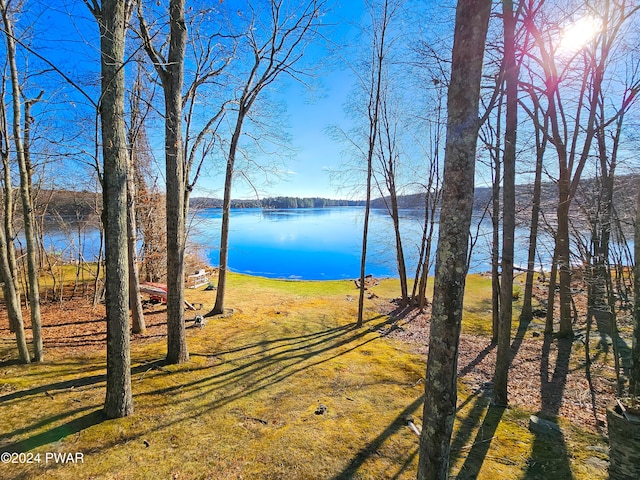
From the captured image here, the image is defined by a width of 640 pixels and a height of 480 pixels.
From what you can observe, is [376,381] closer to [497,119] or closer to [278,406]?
[278,406]

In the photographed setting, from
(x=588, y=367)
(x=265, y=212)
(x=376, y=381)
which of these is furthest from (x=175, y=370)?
(x=588, y=367)

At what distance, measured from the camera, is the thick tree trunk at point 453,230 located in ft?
5.86

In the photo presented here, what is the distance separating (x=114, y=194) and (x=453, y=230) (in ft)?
10.8

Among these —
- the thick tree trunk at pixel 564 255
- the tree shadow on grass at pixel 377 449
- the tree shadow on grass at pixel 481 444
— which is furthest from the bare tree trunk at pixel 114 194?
the thick tree trunk at pixel 564 255

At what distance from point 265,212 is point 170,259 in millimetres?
4088

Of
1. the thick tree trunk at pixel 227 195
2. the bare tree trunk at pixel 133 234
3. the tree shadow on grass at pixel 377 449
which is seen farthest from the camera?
the thick tree trunk at pixel 227 195

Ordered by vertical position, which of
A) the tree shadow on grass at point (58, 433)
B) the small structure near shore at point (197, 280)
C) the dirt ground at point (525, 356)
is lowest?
the small structure near shore at point (197, 280)

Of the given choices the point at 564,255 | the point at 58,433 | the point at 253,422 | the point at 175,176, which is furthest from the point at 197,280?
the point at 564,255

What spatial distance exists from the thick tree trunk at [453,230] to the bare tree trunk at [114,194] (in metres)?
3.16

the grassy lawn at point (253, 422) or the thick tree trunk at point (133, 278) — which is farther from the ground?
the thick tree trunk at point (133, 278)

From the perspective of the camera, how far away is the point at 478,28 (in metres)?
1.76

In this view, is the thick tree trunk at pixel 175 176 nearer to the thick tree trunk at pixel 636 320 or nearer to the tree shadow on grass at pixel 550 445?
the tree shadow on grass at pixel 550 445

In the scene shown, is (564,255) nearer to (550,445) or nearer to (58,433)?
(550,445)

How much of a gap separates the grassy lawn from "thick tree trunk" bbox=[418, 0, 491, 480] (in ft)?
3.83
